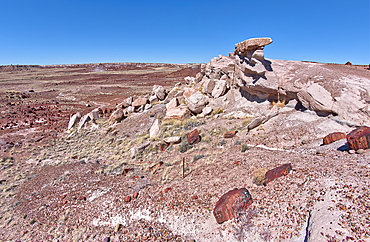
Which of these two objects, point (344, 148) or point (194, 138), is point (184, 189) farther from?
point (344, 148)

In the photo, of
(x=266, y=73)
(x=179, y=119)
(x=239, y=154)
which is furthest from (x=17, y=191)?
(x=266, y=73)

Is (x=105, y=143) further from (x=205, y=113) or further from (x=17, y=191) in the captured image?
(x=205, y=113)

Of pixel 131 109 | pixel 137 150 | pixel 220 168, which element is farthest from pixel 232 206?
pixel 131 109

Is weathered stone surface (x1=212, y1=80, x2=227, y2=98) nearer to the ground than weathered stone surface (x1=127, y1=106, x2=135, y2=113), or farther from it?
farther from it

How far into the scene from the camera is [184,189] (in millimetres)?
6398

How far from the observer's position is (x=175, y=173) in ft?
26.0

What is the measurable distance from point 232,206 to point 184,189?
208 cm

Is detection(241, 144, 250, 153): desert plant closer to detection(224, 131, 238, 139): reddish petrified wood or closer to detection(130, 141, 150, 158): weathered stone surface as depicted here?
detection(224, 131, 238, 139): reddish petrified wood

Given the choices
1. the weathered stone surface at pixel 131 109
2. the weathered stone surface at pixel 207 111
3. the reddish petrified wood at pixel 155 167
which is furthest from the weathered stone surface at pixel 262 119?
the weathered stone surface at pixel 131 109

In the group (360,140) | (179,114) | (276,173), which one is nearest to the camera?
(276,173)

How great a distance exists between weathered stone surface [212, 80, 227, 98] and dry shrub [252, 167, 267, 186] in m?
9.84

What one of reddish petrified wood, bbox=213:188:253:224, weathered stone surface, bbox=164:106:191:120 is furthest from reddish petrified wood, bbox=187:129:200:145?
reddish petrified wood, bbox=213:188:253:224

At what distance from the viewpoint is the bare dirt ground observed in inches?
163

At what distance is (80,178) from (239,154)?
753cm
